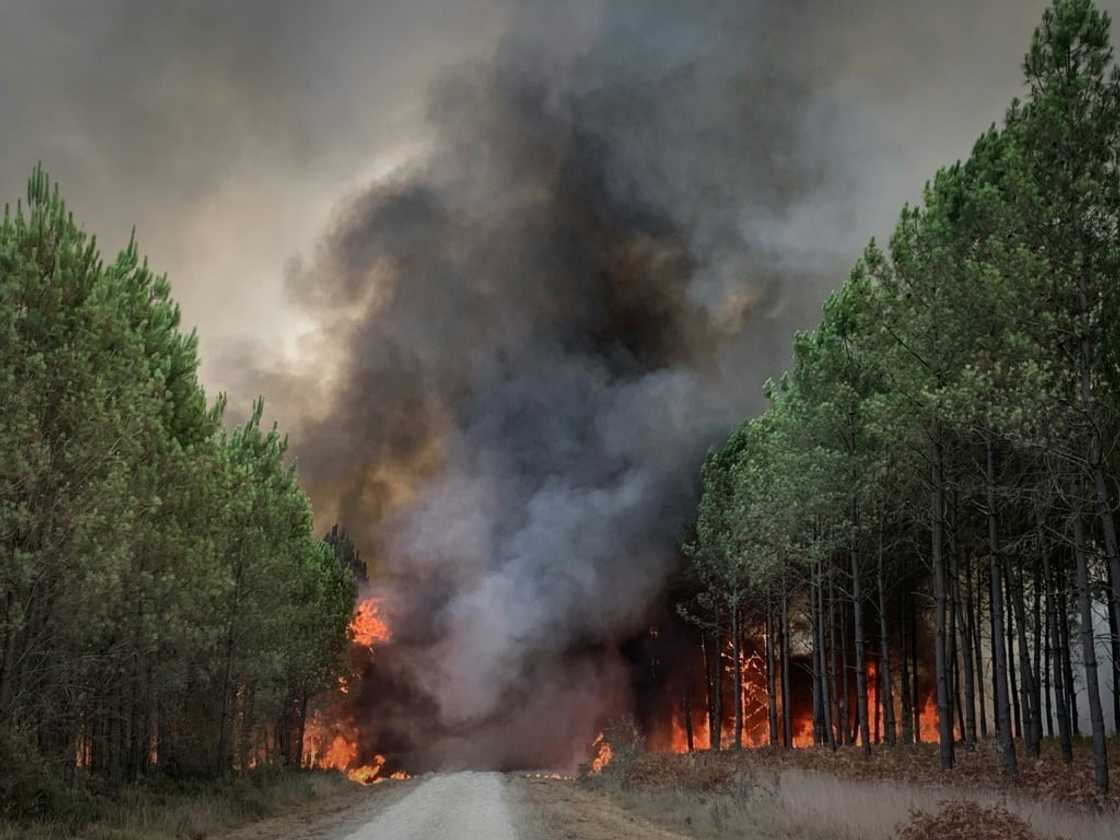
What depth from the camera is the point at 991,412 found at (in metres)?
16.1

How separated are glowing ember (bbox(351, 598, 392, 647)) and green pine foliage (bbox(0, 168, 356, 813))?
112ft

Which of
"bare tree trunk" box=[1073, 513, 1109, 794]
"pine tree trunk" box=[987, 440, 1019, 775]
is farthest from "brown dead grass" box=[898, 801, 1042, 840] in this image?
"pine tree trunk" box=[987, 440, 1019, 775]

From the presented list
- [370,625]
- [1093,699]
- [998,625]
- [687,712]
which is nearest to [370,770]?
[370,625]

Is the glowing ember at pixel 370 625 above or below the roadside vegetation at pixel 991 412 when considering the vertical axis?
below

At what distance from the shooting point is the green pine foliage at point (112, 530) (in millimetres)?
14734

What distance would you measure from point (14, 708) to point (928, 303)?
69.8ft

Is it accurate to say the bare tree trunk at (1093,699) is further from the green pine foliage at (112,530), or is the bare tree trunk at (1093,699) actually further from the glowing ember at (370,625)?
the glowing ember at (370,625)

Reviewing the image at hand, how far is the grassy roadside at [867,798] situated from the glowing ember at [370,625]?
39.1 m

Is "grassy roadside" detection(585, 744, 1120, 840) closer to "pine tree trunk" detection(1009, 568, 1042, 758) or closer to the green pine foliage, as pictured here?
"pine tree trunk" detection(1009, 568, 1042, 758)

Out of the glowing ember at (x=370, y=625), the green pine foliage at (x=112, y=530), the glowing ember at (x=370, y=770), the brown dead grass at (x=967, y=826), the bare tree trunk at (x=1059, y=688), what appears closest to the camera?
the brown dead grass at (x=967, y=826)

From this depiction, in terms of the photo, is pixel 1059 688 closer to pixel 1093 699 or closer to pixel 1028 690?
pixel 1028 690

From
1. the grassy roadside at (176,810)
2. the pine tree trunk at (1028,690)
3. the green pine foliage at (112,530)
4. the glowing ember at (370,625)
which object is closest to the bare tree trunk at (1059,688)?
the pine tree trunk at (1028,690)

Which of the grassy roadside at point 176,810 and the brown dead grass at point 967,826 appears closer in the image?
the brown dead grass at point 967,826

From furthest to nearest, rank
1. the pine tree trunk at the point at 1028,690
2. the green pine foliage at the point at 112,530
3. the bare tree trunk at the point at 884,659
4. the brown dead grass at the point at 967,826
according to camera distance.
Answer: the bare tree trunk at the point at 884,659 < the pine tree trunk at the point at 1028,690 < the green pine foliage at the point at 112,530 < the brown dead grass at the point at 967,826
